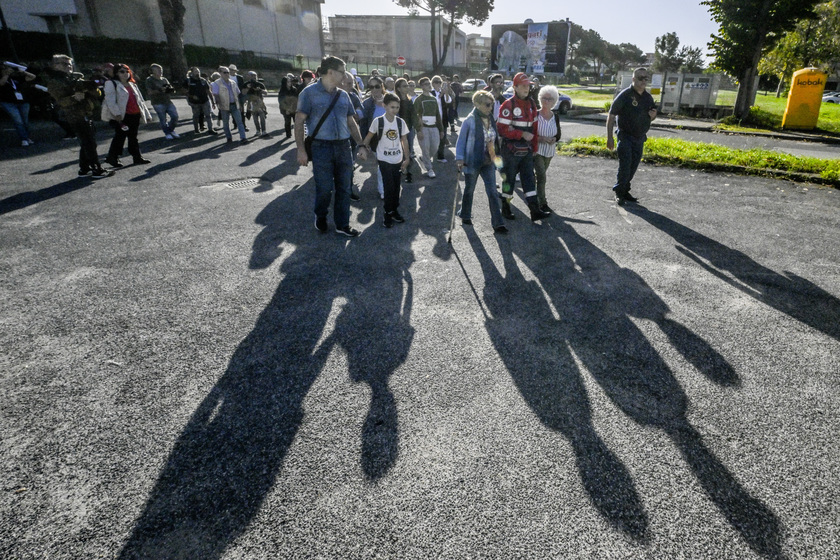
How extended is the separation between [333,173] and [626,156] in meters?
4.81

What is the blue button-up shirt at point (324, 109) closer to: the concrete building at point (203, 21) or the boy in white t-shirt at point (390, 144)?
the boy in white t-shirt at point (390, 144)

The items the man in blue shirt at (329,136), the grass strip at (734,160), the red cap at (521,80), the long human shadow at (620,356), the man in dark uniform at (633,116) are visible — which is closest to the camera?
the long human shadow at (620,356)

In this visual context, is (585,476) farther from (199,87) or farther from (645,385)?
(199,87)

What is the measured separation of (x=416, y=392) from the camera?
312 centimetres

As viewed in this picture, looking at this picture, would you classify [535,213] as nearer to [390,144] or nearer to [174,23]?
[390,144]

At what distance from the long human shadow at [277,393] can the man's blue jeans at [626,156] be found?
4.22 m

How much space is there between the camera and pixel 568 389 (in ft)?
10.3

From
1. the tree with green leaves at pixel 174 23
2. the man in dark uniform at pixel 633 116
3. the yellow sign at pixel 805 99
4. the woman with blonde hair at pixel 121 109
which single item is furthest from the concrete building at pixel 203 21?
the yellow sign at pixel 805 99

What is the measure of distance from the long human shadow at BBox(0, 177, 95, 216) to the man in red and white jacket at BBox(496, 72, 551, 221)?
24.9 feet

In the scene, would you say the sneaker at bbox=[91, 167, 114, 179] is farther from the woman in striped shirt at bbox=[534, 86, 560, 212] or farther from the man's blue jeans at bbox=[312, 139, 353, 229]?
the woman in striped shirt at bbox=[534, 86, 560, 212]

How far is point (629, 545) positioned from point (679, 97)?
26934mm

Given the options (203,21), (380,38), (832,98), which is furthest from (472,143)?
(380,38)

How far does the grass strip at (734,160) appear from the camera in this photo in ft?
30.3

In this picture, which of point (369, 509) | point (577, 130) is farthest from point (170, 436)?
point (577, 130)
